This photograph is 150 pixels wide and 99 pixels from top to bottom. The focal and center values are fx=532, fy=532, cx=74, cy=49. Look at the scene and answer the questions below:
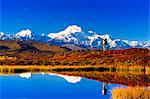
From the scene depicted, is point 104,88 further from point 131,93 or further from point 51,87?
point 131,93

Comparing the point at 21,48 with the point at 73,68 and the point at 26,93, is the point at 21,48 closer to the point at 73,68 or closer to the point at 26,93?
the point at 73,68

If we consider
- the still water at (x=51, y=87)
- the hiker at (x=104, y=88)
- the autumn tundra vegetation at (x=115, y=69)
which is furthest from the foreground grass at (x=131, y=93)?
the hiker at (x=104, y=88)

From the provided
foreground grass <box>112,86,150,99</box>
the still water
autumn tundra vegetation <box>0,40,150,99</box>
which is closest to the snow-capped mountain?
autumn tundra vegetation <box>0,40,150,99</box>

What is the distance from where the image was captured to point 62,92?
15992 mm

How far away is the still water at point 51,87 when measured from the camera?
15.0 m

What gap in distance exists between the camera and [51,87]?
17781 millimetres

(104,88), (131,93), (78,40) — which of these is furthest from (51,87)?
(78,40)

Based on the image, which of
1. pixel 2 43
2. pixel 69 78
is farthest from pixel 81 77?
pixel 2 43

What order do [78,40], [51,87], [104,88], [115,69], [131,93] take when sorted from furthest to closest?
1. [78,40]
2. [115,69]
3. [51,87]
4. [104,88]
5. [131,93]

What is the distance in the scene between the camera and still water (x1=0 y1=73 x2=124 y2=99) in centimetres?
1498

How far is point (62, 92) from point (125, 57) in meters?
15.7

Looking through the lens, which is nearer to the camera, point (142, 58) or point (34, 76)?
point (34, 76)

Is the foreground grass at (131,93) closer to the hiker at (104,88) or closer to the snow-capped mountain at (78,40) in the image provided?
the hiker at (104,88)

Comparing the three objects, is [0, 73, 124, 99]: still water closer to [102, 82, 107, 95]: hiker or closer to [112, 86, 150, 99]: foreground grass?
[102, 82, 107, 95]: hiker
